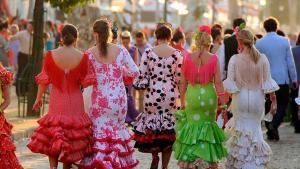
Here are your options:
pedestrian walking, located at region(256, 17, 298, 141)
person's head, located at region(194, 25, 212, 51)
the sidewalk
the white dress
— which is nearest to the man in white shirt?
the sidewalk

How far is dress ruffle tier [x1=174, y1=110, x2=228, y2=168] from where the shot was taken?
12.1 metres

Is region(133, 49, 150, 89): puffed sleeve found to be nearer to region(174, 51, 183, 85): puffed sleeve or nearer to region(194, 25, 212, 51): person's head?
region(174, 51, 183, 85): puffed sleeve

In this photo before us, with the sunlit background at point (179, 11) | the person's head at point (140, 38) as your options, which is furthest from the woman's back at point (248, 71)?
the sunlit background at point (179, 11)

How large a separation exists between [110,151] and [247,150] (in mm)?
1859

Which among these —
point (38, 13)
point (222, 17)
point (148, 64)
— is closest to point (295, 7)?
point (222, 17)

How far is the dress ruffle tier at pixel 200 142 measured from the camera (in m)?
12.1

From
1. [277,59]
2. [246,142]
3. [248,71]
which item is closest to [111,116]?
[246,142]

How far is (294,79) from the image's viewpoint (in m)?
17.1

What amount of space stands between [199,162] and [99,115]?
1351 mm

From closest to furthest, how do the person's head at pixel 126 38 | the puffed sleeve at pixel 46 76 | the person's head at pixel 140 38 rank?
the puffed sleeve at pixel 46 76 → the person's head at pixel 126 38 → the person's head at pixel 140 38

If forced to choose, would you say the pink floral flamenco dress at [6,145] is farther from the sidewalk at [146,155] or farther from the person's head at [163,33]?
the person's head at [163,33]

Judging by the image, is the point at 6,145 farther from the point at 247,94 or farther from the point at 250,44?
the point at 250,44

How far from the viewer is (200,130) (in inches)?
481

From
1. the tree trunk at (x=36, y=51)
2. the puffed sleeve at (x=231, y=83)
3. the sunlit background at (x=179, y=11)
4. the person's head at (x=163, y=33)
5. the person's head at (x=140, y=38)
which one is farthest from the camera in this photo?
the sunlit background at (x=179, y=11)
